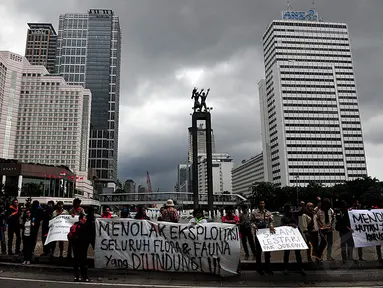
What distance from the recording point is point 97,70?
636 ft

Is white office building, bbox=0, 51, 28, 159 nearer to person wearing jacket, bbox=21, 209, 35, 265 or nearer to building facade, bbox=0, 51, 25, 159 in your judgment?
building facade, bbox=0, 51, 25, 159

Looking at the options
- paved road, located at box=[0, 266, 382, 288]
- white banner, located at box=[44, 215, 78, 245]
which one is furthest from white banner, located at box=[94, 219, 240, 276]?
white banner, located at box=[44, 215, 78, 245]

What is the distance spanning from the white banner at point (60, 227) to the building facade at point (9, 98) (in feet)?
481

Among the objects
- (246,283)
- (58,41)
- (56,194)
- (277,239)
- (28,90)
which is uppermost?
(58,41)

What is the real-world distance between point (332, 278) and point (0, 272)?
958cm

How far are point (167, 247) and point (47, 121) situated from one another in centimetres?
15808

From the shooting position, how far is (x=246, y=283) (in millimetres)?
8562

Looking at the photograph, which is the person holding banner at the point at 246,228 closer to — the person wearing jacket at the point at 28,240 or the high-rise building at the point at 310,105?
the person wearing jacket at the point at 28,240

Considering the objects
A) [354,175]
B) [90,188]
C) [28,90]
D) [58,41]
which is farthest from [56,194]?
[58,41]

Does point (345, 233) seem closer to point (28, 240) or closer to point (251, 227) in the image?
point (251, 227)

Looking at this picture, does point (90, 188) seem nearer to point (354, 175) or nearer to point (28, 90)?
point (28, 90)

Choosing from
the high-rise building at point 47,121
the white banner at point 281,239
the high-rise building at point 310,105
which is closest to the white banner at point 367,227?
the white banner at point 281,239

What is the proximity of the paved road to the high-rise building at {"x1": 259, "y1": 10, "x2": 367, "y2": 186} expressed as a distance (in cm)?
12275

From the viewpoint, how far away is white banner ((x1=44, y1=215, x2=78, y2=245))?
1009 centimetres
